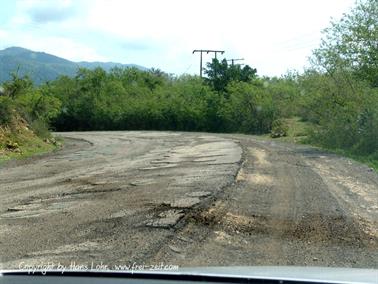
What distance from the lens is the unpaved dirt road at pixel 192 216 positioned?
703cm

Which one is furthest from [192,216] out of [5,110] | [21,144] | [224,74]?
[224,74]

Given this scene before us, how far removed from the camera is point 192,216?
29.7 ft

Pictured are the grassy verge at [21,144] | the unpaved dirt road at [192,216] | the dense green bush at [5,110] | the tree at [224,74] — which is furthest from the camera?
the tree at [224,74]

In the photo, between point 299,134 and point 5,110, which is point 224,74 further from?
point 5,110

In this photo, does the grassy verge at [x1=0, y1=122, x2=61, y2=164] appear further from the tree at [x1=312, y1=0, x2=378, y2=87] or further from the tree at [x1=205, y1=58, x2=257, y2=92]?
the tree at [x1=205, y1=58, x2=257, y2=92]

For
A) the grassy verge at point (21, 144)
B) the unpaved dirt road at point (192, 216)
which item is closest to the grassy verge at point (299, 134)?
the unpaved dirt road at point (192, 216)

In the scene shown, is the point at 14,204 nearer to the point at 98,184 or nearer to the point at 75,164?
the point at 98,184

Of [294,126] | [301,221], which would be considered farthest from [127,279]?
[294,126]

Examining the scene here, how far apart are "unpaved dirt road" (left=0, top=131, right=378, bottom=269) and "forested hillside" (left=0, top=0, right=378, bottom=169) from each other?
32.3ft

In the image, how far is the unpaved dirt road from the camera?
7027 mm

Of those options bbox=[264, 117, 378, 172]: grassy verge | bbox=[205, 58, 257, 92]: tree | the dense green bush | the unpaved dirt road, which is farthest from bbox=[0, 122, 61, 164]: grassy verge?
bbox=[205, 58, 257, 92]: tree

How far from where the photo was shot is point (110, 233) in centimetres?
809

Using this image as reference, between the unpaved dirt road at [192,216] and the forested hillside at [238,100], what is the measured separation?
9.84 metres

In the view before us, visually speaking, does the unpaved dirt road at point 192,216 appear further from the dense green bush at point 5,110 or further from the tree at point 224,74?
the tree at point 224,74
